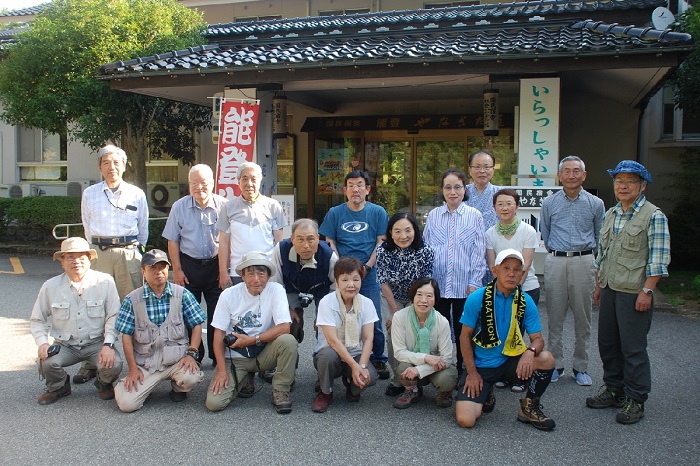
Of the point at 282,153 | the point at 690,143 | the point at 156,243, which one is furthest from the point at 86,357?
the point at 690,143

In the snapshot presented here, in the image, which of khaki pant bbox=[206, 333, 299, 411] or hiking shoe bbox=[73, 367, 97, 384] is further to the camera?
hiking shoe bbox=[73, 367, 97, 384]

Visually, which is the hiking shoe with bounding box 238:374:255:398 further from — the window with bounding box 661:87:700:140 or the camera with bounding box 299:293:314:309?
the window with bounding box 661:87:700:140

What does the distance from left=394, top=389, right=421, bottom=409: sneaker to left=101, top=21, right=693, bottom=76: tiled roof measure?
5355mm

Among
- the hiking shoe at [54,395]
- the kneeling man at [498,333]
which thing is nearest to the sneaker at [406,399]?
the kneeling man at [498,333]

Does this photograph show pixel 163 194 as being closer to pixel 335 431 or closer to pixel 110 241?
pixel 110 241

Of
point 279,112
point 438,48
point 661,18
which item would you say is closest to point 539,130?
point 438,48

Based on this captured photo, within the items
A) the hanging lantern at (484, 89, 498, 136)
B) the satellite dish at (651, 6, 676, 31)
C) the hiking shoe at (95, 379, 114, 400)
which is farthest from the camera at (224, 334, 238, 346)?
the satellite dish at (651, 6, 676, 31)

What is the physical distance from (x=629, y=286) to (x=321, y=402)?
2354 millimetres

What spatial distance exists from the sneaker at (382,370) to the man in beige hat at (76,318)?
2.09 m

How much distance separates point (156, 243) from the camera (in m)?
12.3

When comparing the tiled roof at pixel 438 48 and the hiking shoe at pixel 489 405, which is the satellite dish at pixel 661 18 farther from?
the hiking shoe at pixel 489 405

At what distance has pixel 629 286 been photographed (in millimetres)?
4332

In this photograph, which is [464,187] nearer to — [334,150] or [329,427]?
[329,427]

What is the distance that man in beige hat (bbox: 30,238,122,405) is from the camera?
184 inches
